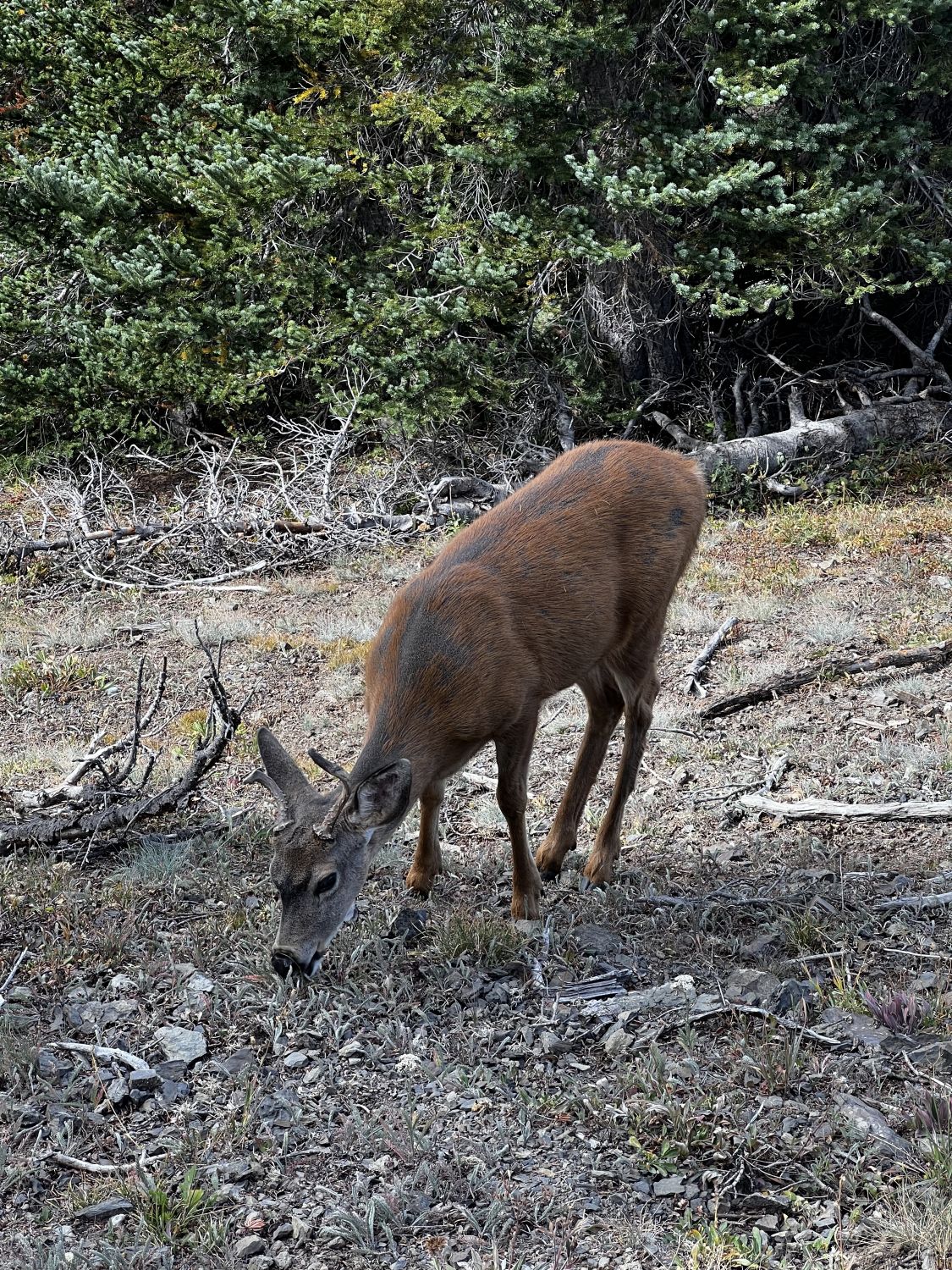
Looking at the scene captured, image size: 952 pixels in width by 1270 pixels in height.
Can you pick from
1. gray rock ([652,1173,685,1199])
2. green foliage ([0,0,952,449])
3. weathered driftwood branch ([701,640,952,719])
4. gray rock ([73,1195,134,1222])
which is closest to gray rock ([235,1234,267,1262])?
gray rock ([73,1195,134,1222])

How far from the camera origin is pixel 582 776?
6164 mm

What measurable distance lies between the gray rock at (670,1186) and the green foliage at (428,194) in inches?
380

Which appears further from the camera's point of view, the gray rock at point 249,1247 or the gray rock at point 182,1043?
the gray rock at point 182,1043

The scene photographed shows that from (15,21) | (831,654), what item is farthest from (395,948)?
(15,21)

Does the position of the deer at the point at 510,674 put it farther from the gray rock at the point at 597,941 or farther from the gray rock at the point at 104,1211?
the gray rock at the point at 104,1211

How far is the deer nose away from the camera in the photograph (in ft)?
14.8

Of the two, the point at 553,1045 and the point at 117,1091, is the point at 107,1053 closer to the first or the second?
the point at 117,1091

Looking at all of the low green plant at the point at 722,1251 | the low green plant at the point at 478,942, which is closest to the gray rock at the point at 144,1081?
the low green plant at the point at 478,942

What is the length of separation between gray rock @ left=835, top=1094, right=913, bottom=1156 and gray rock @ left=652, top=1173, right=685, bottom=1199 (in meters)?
0.55

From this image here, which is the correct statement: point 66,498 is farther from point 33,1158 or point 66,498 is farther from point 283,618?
point 33,1158

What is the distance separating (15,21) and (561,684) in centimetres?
1300

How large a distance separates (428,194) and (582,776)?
987cm

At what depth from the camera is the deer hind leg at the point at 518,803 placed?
5348 millimetres

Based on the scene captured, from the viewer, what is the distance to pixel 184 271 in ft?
46.8
